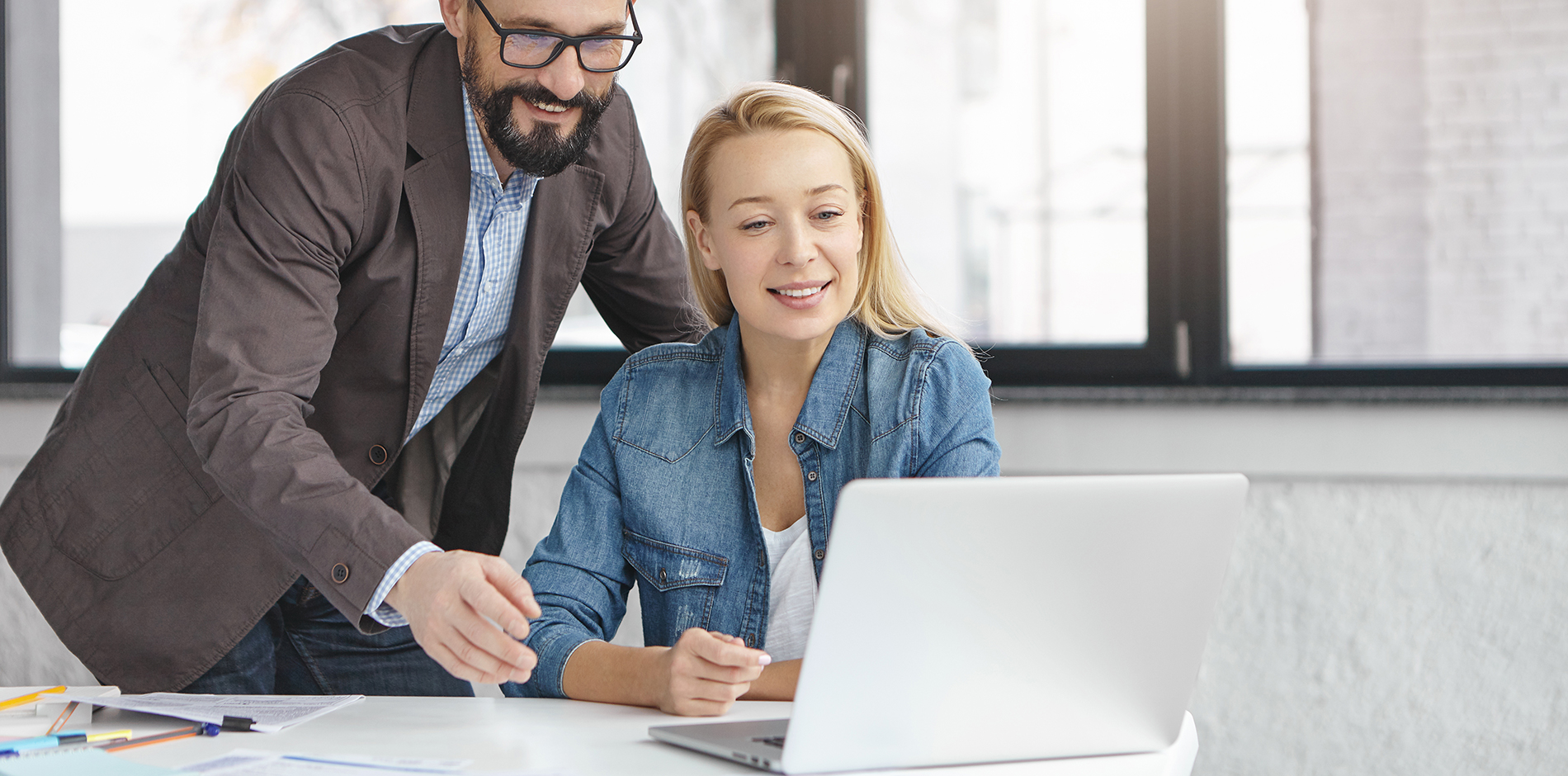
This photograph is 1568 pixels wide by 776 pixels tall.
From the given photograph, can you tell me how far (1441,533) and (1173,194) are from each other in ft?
2.32

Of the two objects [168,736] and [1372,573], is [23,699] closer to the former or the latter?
[168,736]

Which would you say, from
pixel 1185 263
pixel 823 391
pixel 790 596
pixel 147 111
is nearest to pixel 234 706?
pixel 790 596

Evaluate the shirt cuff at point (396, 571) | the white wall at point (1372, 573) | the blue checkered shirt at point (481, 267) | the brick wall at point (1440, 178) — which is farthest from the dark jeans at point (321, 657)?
the brick wall at point (1440, 178)

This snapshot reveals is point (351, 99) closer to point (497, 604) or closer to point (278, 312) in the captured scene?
point (278, 312)

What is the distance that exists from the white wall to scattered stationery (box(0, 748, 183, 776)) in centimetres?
153

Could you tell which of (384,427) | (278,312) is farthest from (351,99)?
(384,427)

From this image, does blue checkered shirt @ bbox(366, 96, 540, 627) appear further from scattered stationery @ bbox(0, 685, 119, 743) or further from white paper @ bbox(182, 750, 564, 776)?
white paper @ bbox(182, 750, 564, 776)

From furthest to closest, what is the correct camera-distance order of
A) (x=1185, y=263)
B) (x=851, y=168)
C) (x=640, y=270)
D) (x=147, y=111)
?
(x=147, y=111) → (x=1185, y=263) → (x=640, y=270) → (x=851, y=168)

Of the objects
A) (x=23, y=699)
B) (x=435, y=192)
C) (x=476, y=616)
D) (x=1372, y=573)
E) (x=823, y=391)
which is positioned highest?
(x=435, y=192)

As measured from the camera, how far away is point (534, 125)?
141cm

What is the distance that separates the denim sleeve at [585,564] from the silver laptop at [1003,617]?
389mm

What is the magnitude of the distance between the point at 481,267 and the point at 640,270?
30 cm

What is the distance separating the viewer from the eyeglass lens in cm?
135

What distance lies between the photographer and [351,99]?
1.36 meters
